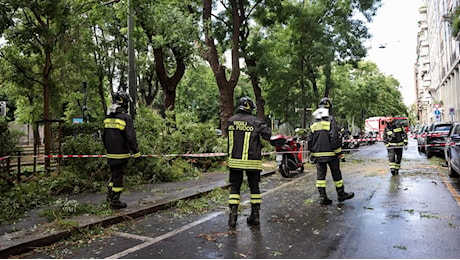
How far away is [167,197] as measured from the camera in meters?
7.97

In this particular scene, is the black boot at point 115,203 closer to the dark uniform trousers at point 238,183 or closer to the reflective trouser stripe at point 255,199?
the dark uniform trousers at point 238,183

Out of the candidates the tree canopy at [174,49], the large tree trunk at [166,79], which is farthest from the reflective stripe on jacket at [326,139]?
the large tree trunk at [166,79]

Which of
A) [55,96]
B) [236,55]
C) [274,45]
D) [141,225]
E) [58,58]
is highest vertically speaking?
[274,45]

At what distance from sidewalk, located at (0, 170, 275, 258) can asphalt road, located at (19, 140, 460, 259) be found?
161 mm

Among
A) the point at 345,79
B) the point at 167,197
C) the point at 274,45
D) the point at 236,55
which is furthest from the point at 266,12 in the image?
the point at 345,79

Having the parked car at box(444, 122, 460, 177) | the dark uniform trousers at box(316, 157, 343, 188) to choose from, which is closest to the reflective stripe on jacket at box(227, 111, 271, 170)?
the dark uniform trousers at box(316, 157, 343, 188)

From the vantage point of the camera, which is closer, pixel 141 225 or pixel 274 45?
pixel 141 225

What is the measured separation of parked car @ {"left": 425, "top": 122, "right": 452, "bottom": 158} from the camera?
15842 millimetres

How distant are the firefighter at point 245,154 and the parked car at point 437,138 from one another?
12551 mm

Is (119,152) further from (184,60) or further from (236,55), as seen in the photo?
(184,60)

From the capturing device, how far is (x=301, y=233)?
5.27m

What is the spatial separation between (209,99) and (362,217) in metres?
41.0

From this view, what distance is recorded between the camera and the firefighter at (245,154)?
5.70m

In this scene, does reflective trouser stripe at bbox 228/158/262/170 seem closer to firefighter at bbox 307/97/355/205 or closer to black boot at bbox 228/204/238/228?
black boot at bbox 228/204/238/228
